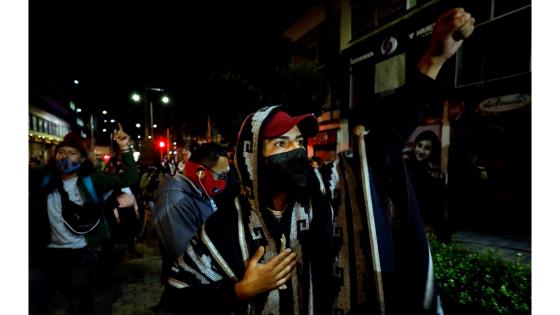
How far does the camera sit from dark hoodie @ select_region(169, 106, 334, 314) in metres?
1.58

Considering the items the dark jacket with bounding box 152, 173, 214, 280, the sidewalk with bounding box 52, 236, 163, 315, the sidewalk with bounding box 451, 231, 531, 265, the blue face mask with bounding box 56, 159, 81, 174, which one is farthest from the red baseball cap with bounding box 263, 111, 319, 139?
the sidewalk with bounding box 451, 231, 531, 265

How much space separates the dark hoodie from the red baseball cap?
0.12ft

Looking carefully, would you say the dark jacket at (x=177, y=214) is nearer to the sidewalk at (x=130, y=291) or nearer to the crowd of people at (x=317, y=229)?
the crowd of people at (x=317, y=229)

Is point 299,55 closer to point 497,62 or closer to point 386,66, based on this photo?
point 386,66

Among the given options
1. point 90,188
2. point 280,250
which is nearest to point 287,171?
point 280,250

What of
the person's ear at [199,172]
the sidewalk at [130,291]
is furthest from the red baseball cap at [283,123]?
the sidewalk at [130,291]

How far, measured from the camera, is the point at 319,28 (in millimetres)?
19016

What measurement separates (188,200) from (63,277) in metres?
1.80

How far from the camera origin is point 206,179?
10.3 ft

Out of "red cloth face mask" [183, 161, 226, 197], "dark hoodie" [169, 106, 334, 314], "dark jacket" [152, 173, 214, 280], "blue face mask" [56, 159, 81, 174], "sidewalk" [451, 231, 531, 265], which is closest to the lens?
"dark hoodie" [169, 106, 334, 314]

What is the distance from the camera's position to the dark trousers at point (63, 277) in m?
3.12

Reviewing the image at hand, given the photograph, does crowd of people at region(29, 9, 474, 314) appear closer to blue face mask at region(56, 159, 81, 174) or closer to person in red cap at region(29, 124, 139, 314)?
person in red cap at region(29, 124, 139, 314)

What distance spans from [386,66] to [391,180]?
14.0m

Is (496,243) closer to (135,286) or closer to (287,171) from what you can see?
(135,286)
